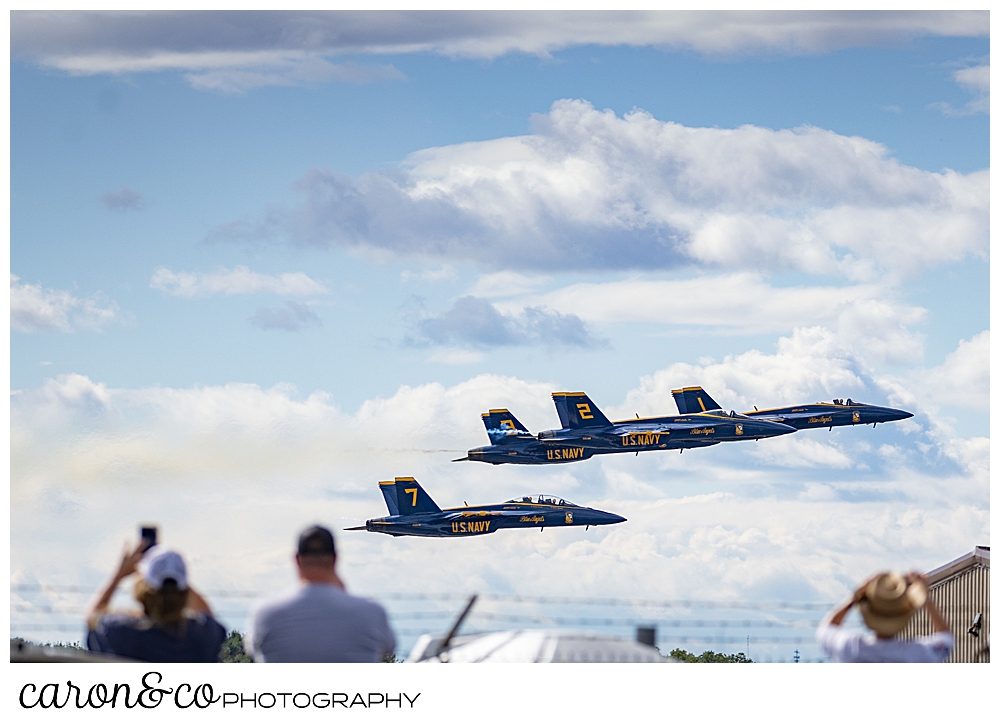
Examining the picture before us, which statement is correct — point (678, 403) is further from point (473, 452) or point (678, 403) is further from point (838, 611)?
point (838, 611)

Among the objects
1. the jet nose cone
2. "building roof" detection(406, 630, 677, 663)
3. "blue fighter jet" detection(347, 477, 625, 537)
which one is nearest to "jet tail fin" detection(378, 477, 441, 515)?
"blue fighter jet" detection(347, 477, 625, 537)

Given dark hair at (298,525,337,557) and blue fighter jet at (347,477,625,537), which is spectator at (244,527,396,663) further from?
blue fighter jet at (347,477,625,537)

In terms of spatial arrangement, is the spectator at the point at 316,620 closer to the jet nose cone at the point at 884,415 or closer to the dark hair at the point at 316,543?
the dark hair at the point at 316,543

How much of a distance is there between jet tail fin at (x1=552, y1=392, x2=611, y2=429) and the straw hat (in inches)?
3032

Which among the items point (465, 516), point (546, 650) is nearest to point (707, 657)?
point (465, 516)

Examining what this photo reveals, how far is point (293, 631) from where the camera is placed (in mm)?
9922

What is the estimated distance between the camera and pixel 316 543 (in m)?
9.70

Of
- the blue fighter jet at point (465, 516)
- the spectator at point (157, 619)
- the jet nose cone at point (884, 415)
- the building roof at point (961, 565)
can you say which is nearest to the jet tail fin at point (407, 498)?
the blue fighter jet at point (465, 516)

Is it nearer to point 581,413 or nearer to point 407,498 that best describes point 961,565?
point 581,413

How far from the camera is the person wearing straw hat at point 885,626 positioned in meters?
9.41

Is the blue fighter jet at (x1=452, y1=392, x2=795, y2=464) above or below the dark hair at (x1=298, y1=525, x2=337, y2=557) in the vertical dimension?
above

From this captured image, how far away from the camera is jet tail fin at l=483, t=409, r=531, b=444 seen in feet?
295

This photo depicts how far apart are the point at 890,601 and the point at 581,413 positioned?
3057 inches
